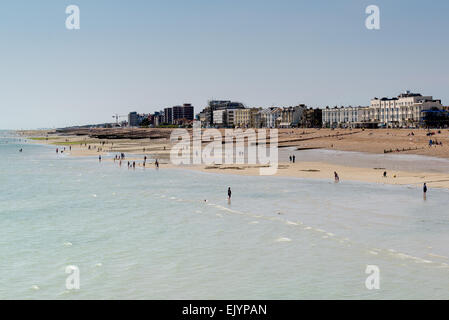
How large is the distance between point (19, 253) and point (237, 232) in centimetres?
1197

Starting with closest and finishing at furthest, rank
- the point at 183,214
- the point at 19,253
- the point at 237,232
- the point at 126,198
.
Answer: the point at 19,253 → the point at 237,232 → the point at 183,214 → the point at 126,198

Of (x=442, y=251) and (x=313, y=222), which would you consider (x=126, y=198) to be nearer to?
(x=313, y=222)

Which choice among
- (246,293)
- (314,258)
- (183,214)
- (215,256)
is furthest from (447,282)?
(183,214)

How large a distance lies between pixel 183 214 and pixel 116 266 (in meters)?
12.0

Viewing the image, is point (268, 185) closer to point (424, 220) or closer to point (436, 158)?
point (424, 220)

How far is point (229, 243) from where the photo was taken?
24547mm

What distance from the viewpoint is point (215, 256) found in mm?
22266

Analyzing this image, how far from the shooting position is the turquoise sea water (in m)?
18.2

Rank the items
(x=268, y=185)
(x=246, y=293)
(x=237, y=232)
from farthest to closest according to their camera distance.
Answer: (x=268, y=185)
(x=237, y=232)
(x=246, y=293)

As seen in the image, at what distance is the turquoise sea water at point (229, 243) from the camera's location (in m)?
18.2

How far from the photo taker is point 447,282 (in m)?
18.1

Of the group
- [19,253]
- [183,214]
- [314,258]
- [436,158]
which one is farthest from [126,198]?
[436,158]

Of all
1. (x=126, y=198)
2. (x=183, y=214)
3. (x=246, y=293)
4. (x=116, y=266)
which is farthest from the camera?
(x=126, y=198)

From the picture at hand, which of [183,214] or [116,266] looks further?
[183,214]
